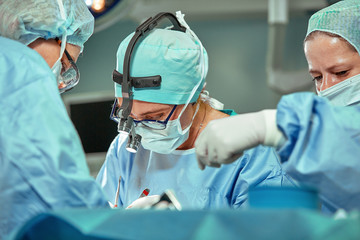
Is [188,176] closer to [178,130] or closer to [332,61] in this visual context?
[178,130]

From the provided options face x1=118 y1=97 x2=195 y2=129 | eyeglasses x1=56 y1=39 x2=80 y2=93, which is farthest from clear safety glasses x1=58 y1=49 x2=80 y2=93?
face x1=118 y1=97 x2=195 y2=129

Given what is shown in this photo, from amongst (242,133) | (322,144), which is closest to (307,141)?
(322,144)

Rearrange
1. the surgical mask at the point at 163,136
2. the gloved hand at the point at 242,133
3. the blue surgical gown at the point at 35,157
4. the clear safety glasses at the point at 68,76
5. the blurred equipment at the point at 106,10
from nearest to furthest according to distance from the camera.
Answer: the blue surgical gown at the point at 35,157 → the gloved hand at the point at 242,133 → the clear safety glasses at the point at 68,76 → the surgical mask at the point at 163,136 → the blurred equipment at the point at 106,10

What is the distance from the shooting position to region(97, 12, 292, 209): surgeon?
2104 millimetres

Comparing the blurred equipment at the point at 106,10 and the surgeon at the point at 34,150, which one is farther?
the blurred equipment at the point at 106,10

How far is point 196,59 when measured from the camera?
2.17 metres

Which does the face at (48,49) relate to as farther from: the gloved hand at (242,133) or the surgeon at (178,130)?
the gloved hand at (242,133)

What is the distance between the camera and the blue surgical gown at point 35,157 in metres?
1.23

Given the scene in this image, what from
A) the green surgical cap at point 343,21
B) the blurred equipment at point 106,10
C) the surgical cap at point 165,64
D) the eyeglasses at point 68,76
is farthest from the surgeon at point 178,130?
the blurred equipment at point 106,10

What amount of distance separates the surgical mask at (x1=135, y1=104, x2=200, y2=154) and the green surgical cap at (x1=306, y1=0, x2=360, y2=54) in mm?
762

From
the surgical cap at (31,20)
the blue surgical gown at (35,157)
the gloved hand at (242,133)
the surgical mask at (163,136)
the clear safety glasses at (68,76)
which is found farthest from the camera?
the surgical mask at (163,136)

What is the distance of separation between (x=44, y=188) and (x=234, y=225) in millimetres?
573

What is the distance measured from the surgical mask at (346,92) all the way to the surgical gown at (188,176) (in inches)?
14.5

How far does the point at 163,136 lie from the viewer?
218 centimetres
